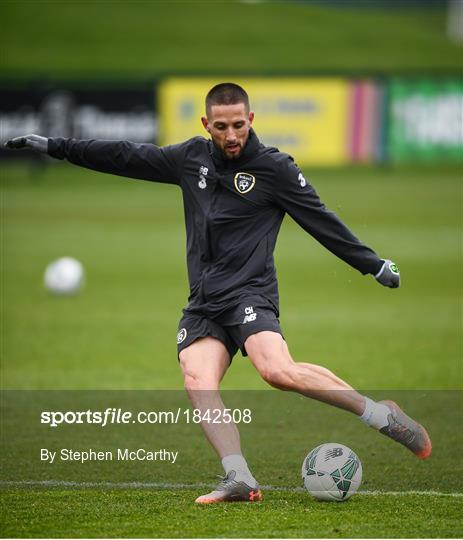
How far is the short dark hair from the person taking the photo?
7.16m

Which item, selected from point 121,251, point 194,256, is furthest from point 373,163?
point 194,256

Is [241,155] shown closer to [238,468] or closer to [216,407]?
[216,407]

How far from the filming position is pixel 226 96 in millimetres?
7172

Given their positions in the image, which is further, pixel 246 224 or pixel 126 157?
pixel 126 157

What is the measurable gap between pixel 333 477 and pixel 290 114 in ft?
78.3

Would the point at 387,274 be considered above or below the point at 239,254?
below

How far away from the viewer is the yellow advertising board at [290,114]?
99.5 feet

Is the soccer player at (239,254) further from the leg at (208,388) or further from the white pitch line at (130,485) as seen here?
the white pitch line at (130,485)

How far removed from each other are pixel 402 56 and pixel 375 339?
3383 cm

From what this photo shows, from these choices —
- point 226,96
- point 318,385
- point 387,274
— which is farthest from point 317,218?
point 318,385

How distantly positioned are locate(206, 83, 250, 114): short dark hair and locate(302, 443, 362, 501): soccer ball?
2.18 m

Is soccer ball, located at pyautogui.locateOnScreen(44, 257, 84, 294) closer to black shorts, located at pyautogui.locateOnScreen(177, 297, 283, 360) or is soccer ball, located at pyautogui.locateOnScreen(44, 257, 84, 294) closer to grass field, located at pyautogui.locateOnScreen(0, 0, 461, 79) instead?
black shorts, located at pyautogui.locateOnScreen(177, 297, 283, 360)

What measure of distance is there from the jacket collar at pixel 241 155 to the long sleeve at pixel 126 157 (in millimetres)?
269

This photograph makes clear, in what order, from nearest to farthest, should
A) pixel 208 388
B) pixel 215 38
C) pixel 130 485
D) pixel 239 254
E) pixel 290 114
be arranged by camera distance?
pixel 208 388, pixel 239 254, pixel 130 485, pixel 290 114, pixel 215 38
